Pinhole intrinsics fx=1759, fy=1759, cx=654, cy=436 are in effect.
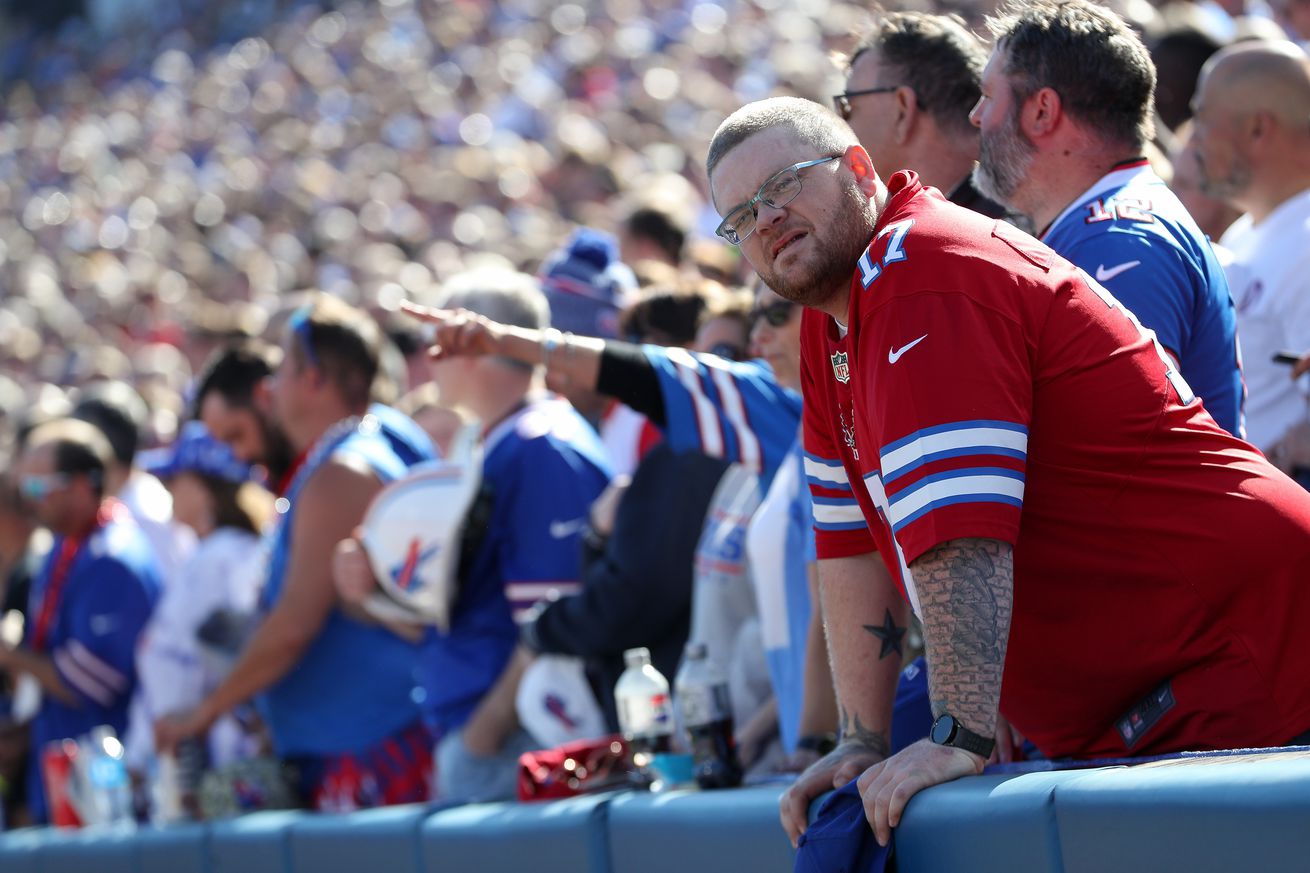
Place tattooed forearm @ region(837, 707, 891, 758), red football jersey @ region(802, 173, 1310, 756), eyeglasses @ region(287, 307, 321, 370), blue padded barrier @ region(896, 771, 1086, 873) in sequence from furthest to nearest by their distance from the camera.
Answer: eyeglasses @ region(287, 307, 321, 370)
tattooed forearm @ region(837, 707, 891, 758)
red football jersey @ region(802, 173, 1310, 756)
blue padded barrier @ region(896, 771, 1086, 873)

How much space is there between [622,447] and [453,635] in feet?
4.12

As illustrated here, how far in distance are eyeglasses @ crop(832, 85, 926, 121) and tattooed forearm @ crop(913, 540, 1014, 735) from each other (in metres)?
1.66

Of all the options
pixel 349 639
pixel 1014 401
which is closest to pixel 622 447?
pixel 349 639

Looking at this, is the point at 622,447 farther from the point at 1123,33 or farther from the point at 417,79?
the point at 417,79

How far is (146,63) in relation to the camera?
1150 inches

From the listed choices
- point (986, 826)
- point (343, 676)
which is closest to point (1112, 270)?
point (986, 826)

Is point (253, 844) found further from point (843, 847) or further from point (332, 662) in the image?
point (843, 847)

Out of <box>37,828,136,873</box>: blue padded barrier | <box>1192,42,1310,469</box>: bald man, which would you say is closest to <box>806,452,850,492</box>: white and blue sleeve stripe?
<box>1192,42,1310,469</box>: bald man

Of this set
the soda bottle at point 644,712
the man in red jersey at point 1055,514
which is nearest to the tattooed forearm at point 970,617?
the man in red jersey at point 1055,514

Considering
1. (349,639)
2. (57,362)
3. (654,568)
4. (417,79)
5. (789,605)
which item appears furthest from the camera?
(417,79)

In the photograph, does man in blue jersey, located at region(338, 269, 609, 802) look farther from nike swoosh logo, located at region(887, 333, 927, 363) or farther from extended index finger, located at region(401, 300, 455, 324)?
nike swoosh logo, located at region(887, 333, 927, 363)

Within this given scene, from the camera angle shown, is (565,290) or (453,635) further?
(565,290)

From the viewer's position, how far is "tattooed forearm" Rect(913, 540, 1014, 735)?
2549 mm

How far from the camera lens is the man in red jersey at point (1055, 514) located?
8.41 ft
